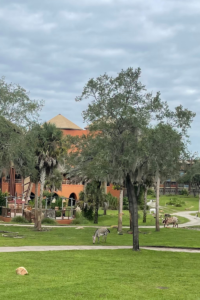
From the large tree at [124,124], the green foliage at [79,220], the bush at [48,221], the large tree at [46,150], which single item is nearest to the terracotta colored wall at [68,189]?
the green foliage at [79,220]

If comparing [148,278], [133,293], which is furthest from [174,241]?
[133,293]

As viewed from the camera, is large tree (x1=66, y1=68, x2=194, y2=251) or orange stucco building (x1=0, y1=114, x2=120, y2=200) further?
orange stucco building (x1=0, y1=114, x2=120, y2=200)

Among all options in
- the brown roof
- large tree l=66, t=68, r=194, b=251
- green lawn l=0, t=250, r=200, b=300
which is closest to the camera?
green lawn l=0, t=250, r=200, b=300

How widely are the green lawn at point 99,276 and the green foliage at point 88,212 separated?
24.3 m

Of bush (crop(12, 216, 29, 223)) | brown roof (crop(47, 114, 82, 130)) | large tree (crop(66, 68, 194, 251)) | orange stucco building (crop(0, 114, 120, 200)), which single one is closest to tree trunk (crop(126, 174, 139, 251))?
large tree (crop(66, 68, 194, 251))

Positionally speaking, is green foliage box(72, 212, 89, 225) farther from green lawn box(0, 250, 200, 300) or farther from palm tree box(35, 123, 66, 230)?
green lawn box(0, 250, 200, 300)

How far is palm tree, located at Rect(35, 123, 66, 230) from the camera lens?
1164 inches

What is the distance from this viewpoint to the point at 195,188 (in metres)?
107

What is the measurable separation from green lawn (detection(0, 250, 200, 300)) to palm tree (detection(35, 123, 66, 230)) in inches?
502

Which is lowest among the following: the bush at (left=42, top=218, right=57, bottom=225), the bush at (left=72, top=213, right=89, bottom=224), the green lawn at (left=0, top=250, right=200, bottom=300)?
the bush at (left=72, top=213, right=89, bottom=224)

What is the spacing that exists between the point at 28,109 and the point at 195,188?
88.8m

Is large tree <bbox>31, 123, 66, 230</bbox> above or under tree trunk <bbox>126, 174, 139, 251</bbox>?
above

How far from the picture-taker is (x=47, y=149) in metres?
29.7

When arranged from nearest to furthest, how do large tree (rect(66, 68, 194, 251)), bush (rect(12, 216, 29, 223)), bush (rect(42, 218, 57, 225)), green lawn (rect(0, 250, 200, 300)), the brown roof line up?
1. green lawn (rect(0, 250, 200, 300))
2. large tree (rect(66, 68, 194, 251))
3. bush (rect(12, 216, 29, 223))
4. bush (rect(42, 218, 57, 225))
5. the brown roof
